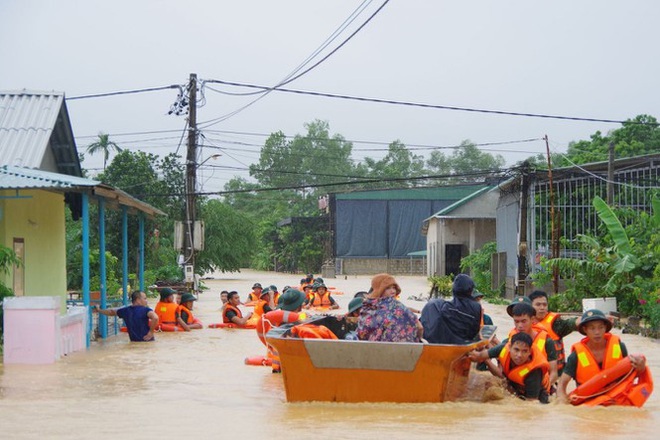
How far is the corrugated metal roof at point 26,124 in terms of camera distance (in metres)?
17.1

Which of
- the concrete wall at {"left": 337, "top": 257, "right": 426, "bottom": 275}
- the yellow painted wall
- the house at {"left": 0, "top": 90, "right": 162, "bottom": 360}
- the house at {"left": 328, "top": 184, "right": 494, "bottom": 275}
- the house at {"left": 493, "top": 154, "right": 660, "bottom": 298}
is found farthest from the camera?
the house at {"left": 328, "top": 184, "right": 494, "bottom": 275}

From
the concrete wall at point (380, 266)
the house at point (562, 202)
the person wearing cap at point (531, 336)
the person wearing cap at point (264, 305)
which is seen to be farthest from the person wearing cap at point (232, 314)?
the concrete wall at point (380, 266)

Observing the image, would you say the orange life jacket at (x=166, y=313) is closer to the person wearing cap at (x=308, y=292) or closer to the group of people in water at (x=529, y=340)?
the person wearing cap at (x=308, y=292)

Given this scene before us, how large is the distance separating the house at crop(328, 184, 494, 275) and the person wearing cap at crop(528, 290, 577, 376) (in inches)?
2185

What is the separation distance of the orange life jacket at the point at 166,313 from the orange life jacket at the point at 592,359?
41.8ft

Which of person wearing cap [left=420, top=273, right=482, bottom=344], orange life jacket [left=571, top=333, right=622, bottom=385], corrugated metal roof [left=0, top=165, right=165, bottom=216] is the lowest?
orange life jacket [left=571, top=333, right=622, bottom=385]

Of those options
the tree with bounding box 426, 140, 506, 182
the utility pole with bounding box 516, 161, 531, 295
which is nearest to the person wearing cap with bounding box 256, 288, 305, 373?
the utility pole with bounding box 516, 161, 531, 295

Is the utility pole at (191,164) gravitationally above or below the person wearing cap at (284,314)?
above

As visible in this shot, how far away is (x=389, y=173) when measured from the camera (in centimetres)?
9619

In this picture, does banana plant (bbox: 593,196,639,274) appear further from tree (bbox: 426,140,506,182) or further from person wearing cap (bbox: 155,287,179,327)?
tree (bbox: 426,140,506,182)

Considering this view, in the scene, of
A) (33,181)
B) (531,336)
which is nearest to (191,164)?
(33,181)

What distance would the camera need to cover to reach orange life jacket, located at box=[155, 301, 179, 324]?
2062 cm

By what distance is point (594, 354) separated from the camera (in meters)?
9.21

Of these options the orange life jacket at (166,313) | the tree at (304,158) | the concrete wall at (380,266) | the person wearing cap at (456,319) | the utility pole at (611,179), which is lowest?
the concrete wall at (380,266)
